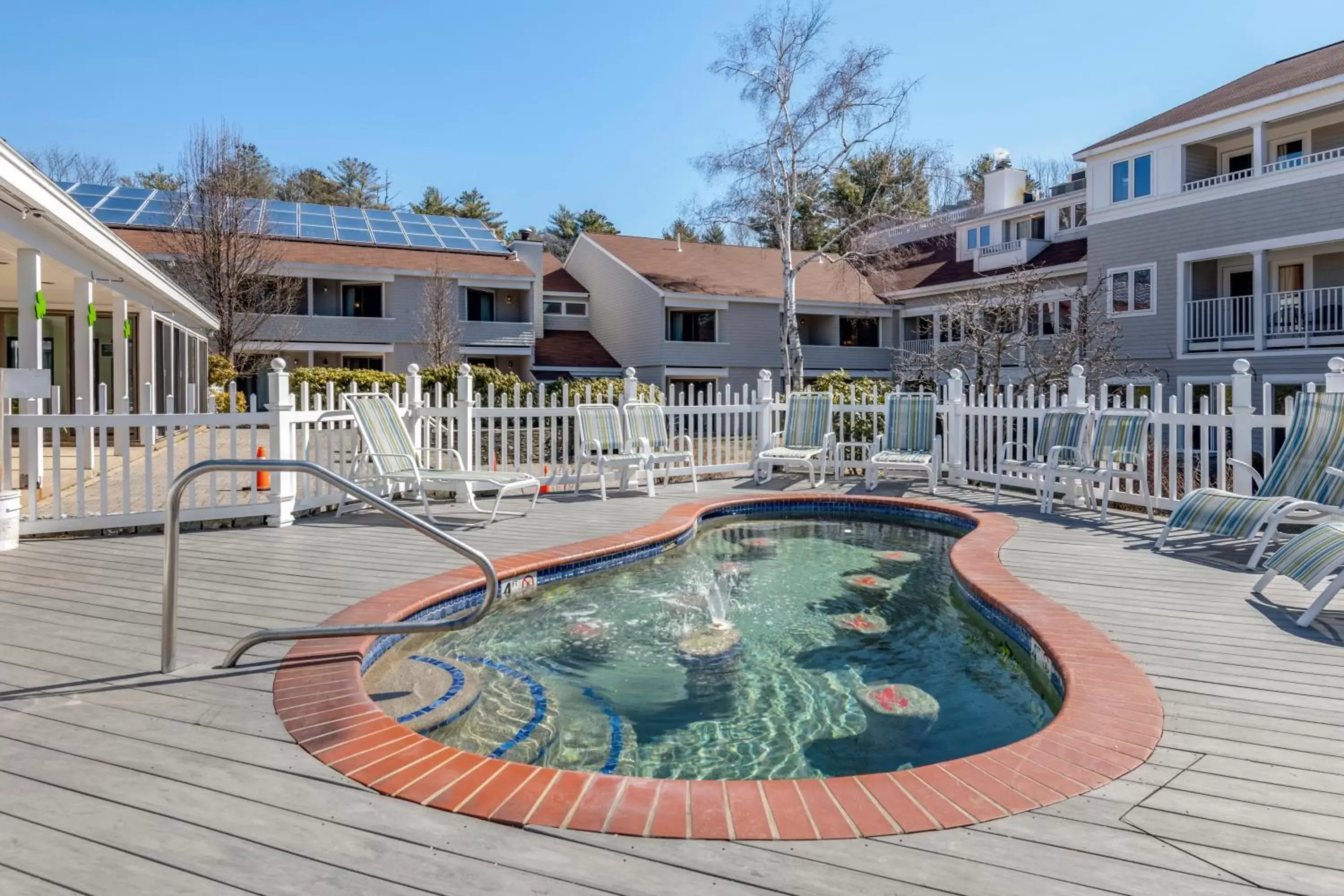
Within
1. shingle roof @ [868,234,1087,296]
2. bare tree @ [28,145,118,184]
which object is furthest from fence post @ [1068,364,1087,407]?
bare tree @ [28,145,118,184]

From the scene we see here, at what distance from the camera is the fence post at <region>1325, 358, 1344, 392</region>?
22.1 feet

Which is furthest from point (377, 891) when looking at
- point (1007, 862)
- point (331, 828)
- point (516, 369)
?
point (516, 369)

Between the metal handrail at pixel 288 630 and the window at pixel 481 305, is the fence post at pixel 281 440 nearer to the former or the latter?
the metal handrail at pixel 288 630

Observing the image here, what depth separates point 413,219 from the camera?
97.0 feet

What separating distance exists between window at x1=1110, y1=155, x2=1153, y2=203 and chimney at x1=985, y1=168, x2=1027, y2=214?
763 centimetres

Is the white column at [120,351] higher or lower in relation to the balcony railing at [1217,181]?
lower

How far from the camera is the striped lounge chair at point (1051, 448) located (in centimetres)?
830

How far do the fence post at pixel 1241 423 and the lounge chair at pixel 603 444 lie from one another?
567 cm

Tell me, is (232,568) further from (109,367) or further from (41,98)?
(41,98)

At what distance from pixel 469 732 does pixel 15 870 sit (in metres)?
1.54

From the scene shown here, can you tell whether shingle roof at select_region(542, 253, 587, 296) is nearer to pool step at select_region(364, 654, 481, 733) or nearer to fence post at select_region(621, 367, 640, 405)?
fence post at select_region(621, 367, 640, 405)

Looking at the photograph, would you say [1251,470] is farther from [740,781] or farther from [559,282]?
[559,282]

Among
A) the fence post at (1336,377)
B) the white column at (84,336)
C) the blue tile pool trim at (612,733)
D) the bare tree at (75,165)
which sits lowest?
the blue tile pool trim at (612,733)

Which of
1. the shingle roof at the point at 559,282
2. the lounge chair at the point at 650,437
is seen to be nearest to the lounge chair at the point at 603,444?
the lounge chair at the point at 650,437
